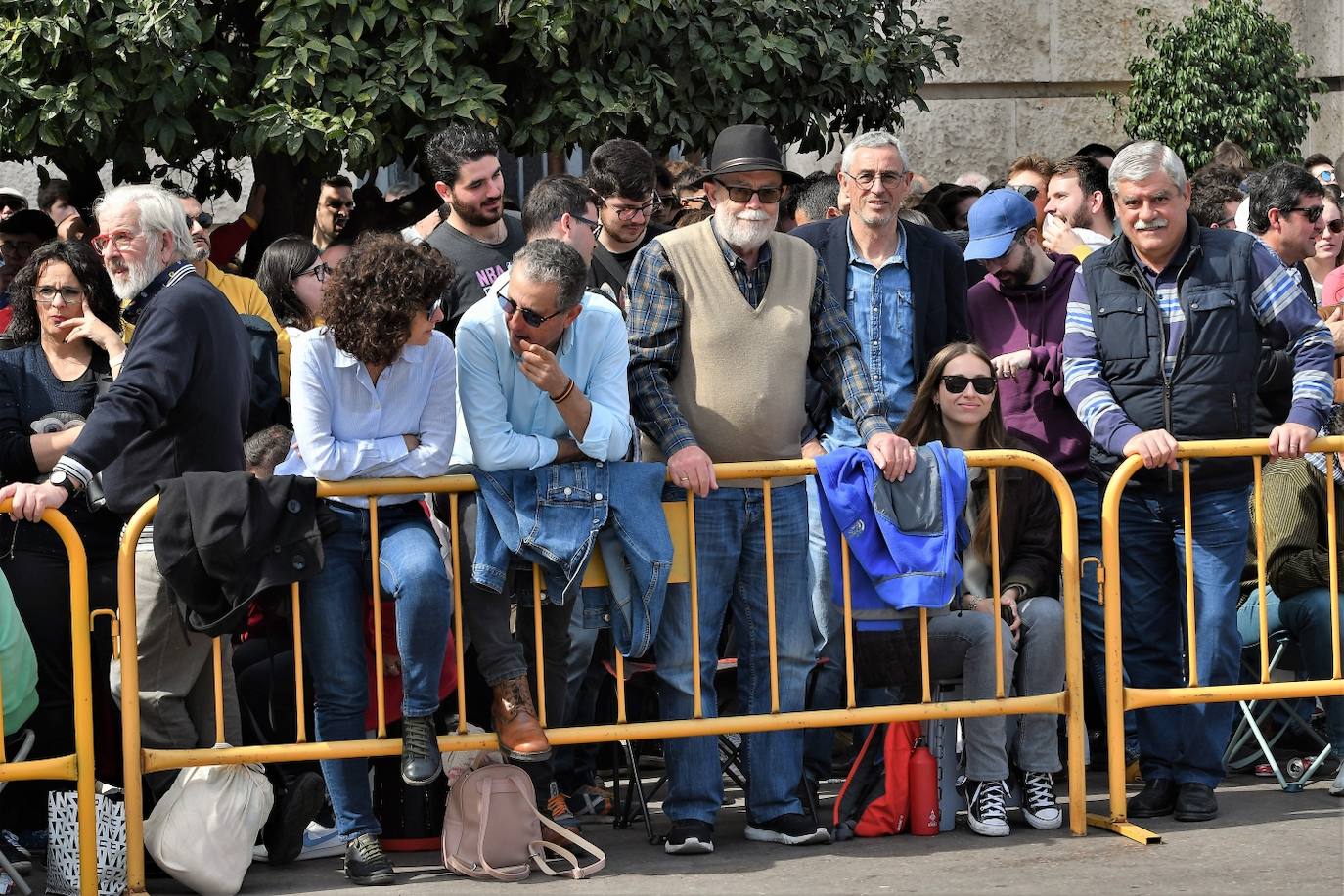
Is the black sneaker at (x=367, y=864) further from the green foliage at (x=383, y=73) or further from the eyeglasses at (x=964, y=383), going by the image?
the green foliage at (x=383, y=73)

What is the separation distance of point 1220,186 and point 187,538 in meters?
5.76

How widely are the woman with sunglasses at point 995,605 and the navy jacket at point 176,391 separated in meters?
2.35

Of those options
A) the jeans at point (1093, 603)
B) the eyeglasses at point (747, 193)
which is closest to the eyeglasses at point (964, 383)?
the jeans at point (1093, 603)

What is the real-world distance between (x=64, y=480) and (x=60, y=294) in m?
1.04

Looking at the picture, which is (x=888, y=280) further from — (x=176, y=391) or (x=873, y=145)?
(x=176, y=391)

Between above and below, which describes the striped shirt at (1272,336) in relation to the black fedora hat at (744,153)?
below

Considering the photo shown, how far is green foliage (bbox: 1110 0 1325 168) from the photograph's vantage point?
41.8 feet

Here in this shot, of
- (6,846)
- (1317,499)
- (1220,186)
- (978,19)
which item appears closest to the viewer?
(6,846)

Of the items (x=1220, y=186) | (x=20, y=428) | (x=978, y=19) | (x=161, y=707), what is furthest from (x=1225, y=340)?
(x=978, y=19)

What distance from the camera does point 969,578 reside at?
658cm

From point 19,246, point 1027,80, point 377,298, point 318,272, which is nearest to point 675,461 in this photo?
point 377,298

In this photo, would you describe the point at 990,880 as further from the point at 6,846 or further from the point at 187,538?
the point at 6,846

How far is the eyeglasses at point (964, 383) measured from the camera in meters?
6.59

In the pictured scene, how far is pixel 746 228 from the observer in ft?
20.6
